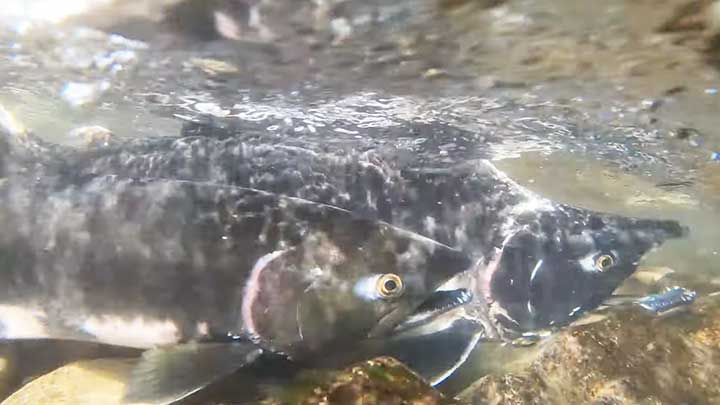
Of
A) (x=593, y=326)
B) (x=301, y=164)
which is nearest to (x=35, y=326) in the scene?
(x=301, y=164)

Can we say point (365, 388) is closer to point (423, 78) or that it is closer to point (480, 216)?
point (480, 216)

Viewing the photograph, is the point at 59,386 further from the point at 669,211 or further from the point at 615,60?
the point at 669,211

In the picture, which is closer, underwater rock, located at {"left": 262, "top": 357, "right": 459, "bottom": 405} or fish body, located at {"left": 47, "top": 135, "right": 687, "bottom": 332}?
underwater rock, located at {"left": 262, "top": 357, "right": 459, "bottom": 405}

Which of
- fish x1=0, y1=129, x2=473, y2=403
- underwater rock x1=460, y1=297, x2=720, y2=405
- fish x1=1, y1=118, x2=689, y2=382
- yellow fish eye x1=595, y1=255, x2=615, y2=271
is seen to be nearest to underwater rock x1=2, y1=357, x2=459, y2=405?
fish x1=0, y1=129, x2=473, y2=403

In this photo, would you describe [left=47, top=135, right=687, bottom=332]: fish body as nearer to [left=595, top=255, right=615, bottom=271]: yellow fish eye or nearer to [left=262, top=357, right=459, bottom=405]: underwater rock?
[left=595, top=255, right=615, bottom=271]: yellow fish eye

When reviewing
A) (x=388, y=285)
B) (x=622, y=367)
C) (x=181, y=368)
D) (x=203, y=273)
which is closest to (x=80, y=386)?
(x=181, y=368)

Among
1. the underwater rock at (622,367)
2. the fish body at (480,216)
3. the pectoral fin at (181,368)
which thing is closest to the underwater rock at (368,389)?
the pectoral fin at (181,368)
